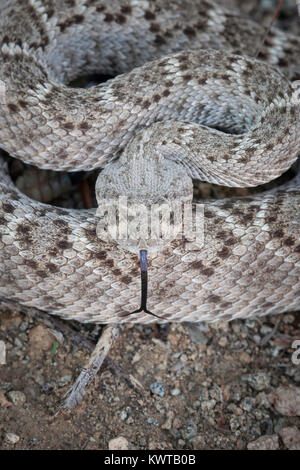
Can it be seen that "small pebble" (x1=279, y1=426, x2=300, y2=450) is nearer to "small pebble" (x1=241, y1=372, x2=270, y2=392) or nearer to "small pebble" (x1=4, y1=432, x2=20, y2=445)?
"small pebble" (x1=241, y1=372, x2=270, y2=392)

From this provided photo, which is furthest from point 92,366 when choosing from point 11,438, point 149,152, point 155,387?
point 149,152

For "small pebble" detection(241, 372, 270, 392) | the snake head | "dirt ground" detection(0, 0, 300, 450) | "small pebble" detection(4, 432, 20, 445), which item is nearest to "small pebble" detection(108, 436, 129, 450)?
"dirt ground" detection(0, 0, 300, 450)

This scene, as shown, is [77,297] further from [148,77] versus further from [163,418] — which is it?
[148,77]

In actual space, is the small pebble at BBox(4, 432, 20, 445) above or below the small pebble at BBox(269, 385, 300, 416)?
above

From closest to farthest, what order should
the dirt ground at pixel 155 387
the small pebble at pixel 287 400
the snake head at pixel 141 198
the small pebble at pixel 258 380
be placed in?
the snake head at pixel 141 198, the dirt ground at pixel 155 387, the small pebble at pixel 287 400, the small pebble at pixel 258 380

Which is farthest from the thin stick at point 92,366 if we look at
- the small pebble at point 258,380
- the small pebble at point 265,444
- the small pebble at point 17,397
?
the small pebble at point 265,444

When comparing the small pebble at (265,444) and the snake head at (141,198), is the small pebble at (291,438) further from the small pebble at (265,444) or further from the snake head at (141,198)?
the snake head at (141,198)
